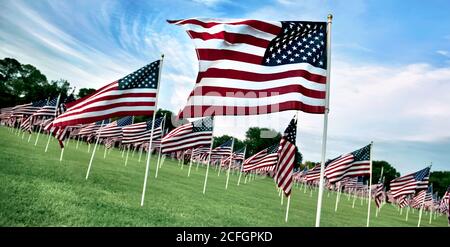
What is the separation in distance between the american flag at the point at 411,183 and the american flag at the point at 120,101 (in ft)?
71.0

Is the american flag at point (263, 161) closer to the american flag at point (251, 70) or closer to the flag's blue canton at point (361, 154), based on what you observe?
the flag's blue canton at point (361, 154)

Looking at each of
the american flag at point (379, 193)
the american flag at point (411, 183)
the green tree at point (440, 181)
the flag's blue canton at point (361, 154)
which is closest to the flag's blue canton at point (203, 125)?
the flag's blue canton at point (361, 154)

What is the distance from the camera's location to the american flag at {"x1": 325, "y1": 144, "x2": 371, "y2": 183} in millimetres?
21422

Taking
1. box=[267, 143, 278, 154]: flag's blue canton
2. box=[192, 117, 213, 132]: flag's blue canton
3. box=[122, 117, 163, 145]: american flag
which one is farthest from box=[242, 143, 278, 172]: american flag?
box=[122, 117, 163, 145]: american flag

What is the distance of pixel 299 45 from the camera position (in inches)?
330

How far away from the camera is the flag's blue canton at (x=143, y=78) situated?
13406mm

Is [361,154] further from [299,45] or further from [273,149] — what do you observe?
[299,45]

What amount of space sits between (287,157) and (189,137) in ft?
31.6

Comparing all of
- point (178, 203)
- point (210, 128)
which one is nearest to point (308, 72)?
point (178, 203)

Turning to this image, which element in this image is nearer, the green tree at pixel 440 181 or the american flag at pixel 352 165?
the american flag at pixel 352 165

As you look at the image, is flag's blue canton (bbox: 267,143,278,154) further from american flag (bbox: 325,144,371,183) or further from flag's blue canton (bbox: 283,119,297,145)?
flag's blue canton (bbox: 283,119,297,145)
